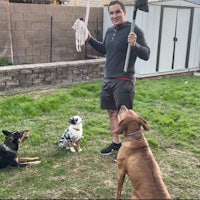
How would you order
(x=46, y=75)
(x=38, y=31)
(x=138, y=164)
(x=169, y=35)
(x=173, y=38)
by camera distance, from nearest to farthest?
(x=138, y=164) < (x=46, y=75) < (x=38, y=31) < (x=169, y=35) < (x=173, y=38)

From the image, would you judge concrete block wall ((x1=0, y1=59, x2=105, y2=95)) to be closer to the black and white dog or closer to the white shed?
the white shed

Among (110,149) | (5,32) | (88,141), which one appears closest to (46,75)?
(5,32)

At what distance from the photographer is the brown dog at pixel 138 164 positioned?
2.54 m

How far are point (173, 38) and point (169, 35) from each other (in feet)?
0.78

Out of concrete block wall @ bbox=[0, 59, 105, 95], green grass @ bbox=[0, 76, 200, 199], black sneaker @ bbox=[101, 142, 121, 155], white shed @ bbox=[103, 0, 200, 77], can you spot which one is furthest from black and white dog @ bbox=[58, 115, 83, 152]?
white shed @ bbox=[103, 0, 200, 77]

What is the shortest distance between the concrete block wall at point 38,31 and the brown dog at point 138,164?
548 cm

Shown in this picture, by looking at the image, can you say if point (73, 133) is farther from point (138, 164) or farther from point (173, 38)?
point (173, 38)

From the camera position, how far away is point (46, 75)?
7430 mm

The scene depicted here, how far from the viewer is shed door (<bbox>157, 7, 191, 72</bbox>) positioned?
909cm

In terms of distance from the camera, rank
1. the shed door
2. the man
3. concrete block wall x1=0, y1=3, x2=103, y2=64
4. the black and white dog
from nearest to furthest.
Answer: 1. the man
2. the black and white dog
3. concrete block wall x1=0, y1=3, x2=103, y2=64
4. the shed door

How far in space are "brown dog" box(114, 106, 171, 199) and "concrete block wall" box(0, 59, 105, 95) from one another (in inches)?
169

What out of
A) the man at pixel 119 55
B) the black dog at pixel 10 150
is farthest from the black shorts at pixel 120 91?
the black dog at pixel 10 150

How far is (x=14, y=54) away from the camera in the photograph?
26.3 ft

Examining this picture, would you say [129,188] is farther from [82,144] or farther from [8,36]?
[8,36]
